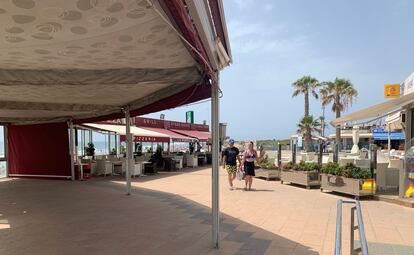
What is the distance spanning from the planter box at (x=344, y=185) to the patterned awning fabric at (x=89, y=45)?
5.42 meters

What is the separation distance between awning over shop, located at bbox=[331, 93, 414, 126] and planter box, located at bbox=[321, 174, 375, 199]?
6.33ft

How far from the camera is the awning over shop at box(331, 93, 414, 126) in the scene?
30.1ft

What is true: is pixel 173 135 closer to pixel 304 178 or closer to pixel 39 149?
pixel 39 149

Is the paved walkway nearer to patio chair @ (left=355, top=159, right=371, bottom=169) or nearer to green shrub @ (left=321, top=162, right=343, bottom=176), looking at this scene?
green shrub @ (left=321, top=162, right=343, bottom=176)

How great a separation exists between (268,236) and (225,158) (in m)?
5.20

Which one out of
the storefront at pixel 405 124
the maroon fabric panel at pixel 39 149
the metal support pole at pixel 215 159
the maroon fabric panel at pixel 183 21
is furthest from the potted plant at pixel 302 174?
the maroon fabric panel at pixel 39 149

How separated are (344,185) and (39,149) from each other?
40.9 feet

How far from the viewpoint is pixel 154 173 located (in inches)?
699

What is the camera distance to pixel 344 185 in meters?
10.0

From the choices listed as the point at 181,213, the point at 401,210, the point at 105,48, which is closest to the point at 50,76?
the point at 105,48

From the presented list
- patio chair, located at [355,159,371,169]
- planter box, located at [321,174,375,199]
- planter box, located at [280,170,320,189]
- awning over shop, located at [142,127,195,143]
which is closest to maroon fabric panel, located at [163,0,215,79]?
planter box, located at [321,174,375,199]

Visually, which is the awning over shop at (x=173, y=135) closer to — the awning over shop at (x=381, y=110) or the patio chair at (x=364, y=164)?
the awning over shop at (x=381, y=110)

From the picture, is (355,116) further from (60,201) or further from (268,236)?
(60,201)

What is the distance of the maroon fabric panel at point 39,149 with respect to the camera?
50.7 ft
